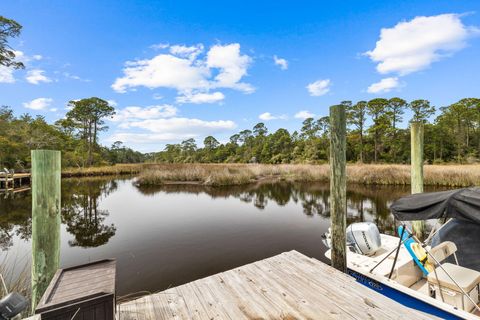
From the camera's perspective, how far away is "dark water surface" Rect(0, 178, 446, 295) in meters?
5.10

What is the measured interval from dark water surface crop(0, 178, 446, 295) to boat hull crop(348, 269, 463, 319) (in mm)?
2009

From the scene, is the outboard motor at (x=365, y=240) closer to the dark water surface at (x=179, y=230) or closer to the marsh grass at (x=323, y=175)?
the dark water surface at (x=179, y=230)

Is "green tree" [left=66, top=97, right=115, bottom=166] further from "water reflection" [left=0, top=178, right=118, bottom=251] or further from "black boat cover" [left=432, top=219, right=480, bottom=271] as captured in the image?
"black boat cover" [left=432, top=219, right=480, bottom=271]

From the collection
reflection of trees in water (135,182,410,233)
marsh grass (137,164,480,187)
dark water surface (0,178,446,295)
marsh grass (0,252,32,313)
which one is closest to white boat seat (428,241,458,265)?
dark water surface (0,178,446,295)

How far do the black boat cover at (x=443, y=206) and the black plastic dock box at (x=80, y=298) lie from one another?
3371mm

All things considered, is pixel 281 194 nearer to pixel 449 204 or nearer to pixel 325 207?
pixel 325 207

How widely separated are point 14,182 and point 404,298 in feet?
81.6

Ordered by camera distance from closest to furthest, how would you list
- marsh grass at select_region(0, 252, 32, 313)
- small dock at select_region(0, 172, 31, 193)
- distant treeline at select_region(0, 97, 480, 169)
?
1. marsh grass at select_region(0, 252, 32, 313)
2. small dock at select_region(0, 172, 31, 193)
3. distant treeline at select_region(0, 97, 480, 169)

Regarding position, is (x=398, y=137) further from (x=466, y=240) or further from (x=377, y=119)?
(x=466, y=240)

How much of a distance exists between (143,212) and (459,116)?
1803 inches

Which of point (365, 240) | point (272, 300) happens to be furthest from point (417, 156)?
point (272, 300)

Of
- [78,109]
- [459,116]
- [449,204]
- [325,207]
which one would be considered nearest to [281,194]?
[325,207]

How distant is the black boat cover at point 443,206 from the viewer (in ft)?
8.56

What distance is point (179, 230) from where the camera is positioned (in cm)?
738
